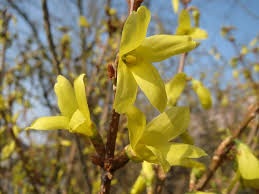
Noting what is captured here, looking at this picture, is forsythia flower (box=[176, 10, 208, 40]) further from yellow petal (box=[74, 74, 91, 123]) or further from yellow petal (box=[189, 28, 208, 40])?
yellow petal (box=[74, 74, 91, 123])

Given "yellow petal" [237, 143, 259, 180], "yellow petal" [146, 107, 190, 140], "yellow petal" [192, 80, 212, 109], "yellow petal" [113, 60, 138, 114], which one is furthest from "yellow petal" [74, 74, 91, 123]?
"yellow petal" [192, 80, 212, 109]

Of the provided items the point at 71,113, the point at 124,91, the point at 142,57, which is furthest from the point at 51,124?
the point at 142,57

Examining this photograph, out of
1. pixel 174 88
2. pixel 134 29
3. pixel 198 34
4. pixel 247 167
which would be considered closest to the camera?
pixel 134 29

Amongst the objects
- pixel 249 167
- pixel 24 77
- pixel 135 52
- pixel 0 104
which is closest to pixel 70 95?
pixel 135 52

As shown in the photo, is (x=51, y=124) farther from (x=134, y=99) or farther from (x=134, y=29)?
(x=134, y=29)

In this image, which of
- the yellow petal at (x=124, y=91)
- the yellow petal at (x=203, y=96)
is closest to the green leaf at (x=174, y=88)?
the yellow petal at (x=203, y=96)

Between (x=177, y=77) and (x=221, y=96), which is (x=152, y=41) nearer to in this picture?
(x=177, y=77)
